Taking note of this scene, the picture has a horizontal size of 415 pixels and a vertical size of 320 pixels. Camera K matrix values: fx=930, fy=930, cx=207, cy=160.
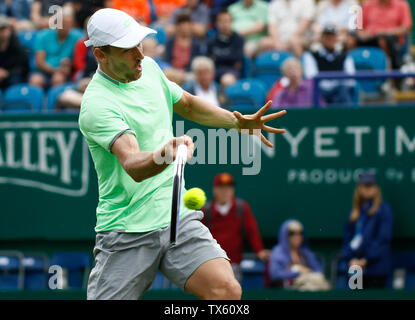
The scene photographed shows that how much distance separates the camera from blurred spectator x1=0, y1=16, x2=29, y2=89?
36.2ft

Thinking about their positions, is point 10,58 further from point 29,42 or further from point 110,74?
point 110,74

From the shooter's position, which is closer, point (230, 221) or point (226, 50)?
point (230, 221)

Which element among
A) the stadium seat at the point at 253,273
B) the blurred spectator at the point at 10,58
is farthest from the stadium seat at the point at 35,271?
the blurred spectator at the point at 10,58

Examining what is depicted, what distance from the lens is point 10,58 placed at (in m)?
11.1

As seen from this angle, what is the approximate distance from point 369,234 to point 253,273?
4.07 ft

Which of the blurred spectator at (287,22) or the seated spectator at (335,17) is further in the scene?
the blurred spectator at (287,22)

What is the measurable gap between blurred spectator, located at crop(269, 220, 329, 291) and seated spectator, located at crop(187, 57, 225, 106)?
5.19ft

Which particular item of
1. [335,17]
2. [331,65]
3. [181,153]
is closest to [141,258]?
[181,153]

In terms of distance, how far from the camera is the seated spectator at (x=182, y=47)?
1060 cm

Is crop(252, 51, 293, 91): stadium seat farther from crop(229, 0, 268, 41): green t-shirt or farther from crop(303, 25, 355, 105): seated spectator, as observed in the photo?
crop(229, 0, 268, 41): green t-shirt

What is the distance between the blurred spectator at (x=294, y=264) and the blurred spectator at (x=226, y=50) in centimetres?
222

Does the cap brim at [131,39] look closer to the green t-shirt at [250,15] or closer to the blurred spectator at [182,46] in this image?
the blurred spectator at [182,46]

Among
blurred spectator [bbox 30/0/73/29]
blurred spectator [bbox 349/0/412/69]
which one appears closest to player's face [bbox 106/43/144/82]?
blurred spectator [bbox 349/0/412/69]
